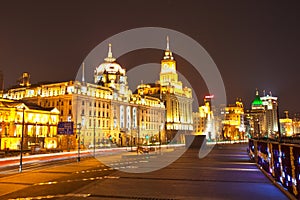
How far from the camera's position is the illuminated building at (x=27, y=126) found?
6540cm

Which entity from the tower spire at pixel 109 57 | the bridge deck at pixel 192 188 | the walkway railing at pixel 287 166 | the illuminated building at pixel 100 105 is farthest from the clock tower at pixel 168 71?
the walkway railing at pixel 287 166

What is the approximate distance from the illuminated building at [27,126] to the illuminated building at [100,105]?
169 inches

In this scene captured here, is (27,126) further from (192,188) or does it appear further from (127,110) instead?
(192,188)

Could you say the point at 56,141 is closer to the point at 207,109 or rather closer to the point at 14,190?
the point at 14,190

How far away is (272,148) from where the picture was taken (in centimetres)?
1892

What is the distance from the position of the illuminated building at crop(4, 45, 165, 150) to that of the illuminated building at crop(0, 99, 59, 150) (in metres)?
4.28

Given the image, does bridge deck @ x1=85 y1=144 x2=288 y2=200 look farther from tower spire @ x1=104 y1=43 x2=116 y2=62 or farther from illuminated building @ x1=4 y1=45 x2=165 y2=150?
tower spire @ x1=104 y1=43 x2=116 y2=62

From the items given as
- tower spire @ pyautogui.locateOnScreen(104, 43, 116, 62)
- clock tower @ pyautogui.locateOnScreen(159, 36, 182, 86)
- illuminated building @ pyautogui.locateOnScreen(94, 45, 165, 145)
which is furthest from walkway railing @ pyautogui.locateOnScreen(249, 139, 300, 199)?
clock tower @ pyautogui.locateOnScreen(159, 36, 182, 86)

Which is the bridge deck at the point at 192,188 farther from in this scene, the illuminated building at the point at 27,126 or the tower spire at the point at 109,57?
the tower spire at the point at 109,57

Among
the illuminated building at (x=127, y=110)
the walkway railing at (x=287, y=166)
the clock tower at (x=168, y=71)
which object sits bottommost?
the walkway railing at (x=287, y=166)

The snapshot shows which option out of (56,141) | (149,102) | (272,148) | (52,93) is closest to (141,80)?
(149,102)

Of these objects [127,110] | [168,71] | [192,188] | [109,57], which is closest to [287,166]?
[192,188]

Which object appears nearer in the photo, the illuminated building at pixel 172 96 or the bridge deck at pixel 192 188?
the bridge deck at pixel 192 188

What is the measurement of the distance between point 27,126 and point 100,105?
28.1m
